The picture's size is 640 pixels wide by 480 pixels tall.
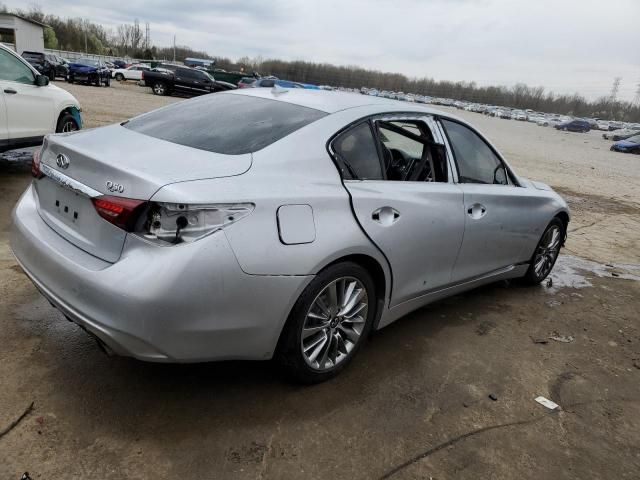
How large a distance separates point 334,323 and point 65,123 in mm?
6126

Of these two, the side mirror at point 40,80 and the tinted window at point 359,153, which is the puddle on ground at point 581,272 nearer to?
the tinted window at point 359,153

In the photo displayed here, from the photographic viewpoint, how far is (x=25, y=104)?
21.2ft

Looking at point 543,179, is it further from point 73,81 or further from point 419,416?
point 73,81

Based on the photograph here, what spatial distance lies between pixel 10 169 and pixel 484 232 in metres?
6.48

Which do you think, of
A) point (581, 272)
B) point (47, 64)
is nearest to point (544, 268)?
point (581, 272)

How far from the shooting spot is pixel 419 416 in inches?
112

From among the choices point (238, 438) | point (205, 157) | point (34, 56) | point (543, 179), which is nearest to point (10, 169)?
point (205, 157)

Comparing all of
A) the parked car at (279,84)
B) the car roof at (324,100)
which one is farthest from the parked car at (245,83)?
the car roof at (324,100)

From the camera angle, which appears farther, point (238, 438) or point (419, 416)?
point (419, 416)

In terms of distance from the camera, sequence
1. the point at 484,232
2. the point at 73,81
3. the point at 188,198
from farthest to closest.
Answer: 1. the point at 73,81
2. the point at 484,232
3. the point at 188,198

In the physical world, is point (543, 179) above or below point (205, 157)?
below

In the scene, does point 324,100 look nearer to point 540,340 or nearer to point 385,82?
point 540,340

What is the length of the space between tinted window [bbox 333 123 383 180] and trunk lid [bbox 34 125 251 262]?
1.92 feet

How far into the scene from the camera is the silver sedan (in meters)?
2.26
